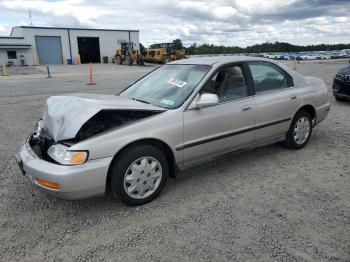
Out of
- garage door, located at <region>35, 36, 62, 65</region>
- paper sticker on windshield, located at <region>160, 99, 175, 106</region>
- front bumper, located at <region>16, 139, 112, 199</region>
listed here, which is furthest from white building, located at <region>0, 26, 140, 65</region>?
front bumper, located at <region>16, 139, 112, 199</region>

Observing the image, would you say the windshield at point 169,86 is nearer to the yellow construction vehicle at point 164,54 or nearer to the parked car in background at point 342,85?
the parked car in background at point 342,85

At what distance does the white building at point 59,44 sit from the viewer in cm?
→ 3400

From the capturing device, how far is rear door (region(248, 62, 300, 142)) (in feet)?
13.2

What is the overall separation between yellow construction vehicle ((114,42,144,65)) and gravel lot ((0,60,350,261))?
90.9 feet

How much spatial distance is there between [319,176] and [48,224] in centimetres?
326

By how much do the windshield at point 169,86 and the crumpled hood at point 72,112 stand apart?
11.6 inches

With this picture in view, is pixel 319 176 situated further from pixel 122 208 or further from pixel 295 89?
pixel 122 208

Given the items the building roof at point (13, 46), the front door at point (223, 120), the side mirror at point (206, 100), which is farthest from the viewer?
the building roof at point (13, 46)

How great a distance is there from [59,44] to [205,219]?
3909 cm

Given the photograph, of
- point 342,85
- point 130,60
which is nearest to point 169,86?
point 342,85

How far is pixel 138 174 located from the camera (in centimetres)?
303

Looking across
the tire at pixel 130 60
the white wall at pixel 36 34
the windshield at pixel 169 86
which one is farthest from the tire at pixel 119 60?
the windshield at pixel 169 86

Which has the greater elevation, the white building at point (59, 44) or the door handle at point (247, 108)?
the white building at point (59, 44)

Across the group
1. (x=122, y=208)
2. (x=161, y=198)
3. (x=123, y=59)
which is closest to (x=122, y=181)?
(x=122, y=208)
